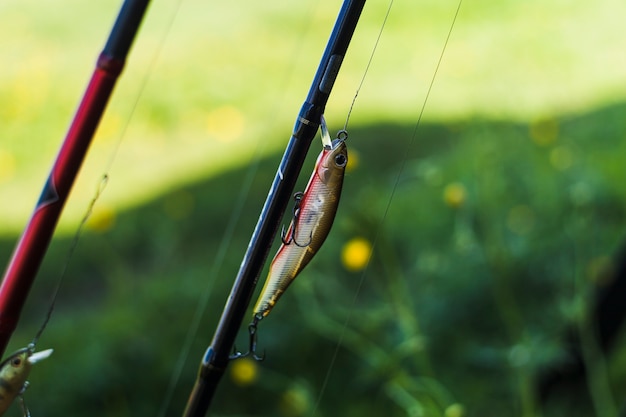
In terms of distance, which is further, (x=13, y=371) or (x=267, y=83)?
(x=267, y=83)

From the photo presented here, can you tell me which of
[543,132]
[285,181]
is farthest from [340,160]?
[543,132]

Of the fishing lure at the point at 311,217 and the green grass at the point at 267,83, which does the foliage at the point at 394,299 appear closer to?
the green grass at the point at 267,83

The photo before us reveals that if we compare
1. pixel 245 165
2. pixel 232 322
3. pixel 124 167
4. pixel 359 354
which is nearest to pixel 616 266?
pixel 359 354

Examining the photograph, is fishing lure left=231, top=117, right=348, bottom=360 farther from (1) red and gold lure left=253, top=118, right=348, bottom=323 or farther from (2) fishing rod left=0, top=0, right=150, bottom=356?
(2) fishing rod left=0, top=0, right=150, bottom=356

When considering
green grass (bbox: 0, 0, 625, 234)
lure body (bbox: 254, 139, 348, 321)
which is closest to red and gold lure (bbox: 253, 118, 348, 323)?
lure body (bbox: 254, 139, 348, 321)

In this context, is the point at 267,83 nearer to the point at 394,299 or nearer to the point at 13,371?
the point at 394,299

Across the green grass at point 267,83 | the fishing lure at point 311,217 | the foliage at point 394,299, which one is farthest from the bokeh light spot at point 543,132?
the fishing lure at point 311,217
